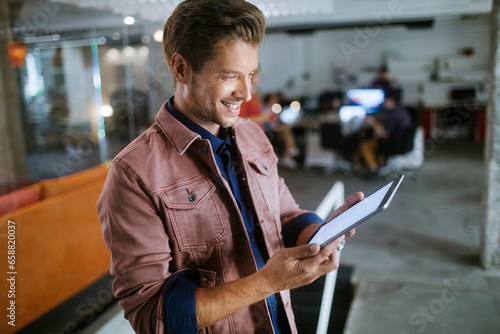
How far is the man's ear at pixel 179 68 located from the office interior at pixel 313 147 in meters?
0.63

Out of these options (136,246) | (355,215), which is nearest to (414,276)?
(355,215)

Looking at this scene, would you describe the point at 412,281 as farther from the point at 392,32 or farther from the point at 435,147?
the point at 392,32

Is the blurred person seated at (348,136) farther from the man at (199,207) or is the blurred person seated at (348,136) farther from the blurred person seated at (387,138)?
the man at (199,207)

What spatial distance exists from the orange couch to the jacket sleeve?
1874 millimetres

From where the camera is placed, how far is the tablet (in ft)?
2.59

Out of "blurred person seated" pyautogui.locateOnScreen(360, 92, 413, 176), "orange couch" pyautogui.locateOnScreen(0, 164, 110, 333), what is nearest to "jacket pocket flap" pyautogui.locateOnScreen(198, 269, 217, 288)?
"orange couch" pyautogui.locateOnScreen(0, 164, 110, 333)

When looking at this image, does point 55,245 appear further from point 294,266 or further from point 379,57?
point 379,57

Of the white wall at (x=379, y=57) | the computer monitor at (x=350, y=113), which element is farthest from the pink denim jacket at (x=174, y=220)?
the white wall at (x=379, y=57)

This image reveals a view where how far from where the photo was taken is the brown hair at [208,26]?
0.83 metres

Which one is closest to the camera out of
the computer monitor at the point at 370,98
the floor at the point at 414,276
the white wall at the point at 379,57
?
the floor at the point at 414,276

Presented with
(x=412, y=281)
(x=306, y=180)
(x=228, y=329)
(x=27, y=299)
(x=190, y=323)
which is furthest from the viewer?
(x=306, y=180)

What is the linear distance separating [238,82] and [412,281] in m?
2.96

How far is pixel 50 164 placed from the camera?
8.25 m

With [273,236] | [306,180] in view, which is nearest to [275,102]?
[306,180]
